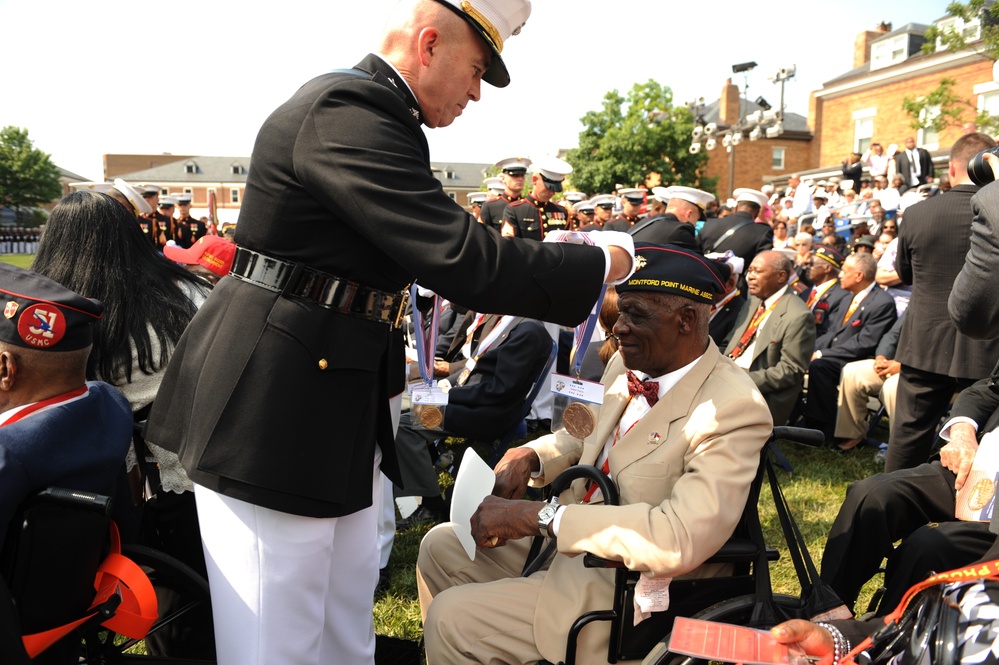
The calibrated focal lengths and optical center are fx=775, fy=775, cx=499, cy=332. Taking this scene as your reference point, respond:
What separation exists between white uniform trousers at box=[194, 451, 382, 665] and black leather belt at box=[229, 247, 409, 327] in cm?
48

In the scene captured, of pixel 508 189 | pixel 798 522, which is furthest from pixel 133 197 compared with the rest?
pixel 798 522

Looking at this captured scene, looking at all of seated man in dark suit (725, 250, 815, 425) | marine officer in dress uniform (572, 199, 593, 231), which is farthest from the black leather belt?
marine officer in dress uniform (572, 199, 593, 231)

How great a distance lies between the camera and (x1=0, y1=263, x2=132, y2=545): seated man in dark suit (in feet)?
6.96

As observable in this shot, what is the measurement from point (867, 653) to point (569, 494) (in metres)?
1.10

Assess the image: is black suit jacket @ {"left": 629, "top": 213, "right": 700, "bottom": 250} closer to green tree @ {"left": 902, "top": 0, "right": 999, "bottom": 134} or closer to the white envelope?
green tree @ {"left": 902, "top": 0, "right": 999, "bottom": 134}

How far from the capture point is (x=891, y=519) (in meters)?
3.03

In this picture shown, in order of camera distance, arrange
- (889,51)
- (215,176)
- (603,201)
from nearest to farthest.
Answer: (603,201) < (889,51) < (215,176)

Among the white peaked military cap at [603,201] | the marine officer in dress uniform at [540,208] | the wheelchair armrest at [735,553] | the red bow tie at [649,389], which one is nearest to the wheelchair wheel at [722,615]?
the wheelchair armrest at [735,553]

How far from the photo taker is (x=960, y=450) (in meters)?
2.98

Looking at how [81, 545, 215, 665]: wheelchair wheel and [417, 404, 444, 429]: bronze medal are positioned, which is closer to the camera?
[81, 545, 215, 665]: wheelchair wheel

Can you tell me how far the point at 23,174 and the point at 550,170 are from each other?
73109 millimetres

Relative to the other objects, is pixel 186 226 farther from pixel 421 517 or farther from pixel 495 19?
pixel 495 19

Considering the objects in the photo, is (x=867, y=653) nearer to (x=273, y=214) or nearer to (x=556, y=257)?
(x=556, y=257)

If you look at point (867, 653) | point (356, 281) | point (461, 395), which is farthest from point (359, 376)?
point (461, 395)
